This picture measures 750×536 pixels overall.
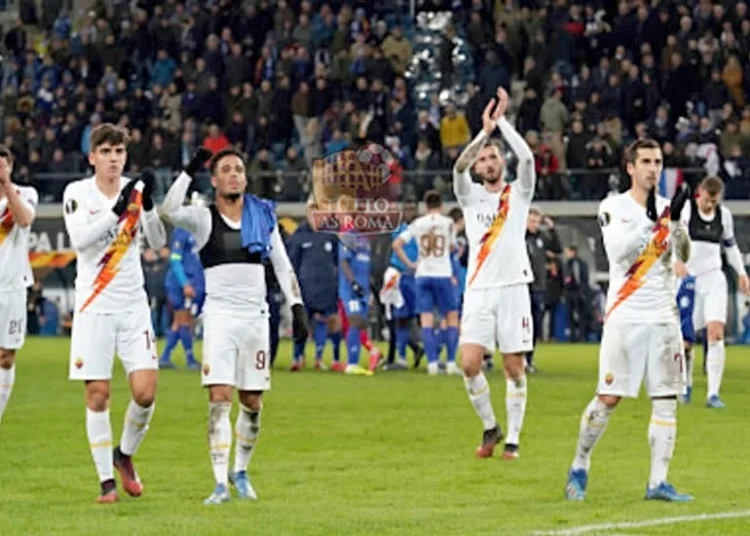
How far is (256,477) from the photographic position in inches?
608

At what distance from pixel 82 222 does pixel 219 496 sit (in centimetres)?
203

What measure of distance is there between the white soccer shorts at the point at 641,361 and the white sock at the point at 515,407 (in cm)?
327

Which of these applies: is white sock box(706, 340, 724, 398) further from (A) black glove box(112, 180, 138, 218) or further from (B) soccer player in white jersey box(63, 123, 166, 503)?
(A) black glove box(112, 180, 138, 218)

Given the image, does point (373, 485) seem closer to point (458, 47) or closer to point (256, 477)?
point (256, 477)

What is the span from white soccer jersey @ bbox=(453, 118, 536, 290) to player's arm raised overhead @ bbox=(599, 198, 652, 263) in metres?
3.50

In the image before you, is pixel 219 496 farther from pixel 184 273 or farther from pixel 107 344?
pixel 184 273

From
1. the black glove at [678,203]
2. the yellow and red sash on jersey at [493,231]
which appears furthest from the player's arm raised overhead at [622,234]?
the yellow and red sash on jersey at [493,231]

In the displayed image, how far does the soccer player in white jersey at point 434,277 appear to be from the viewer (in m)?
27.7

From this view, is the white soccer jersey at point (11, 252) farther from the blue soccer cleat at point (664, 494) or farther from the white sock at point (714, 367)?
the white sock at point (714, 367)

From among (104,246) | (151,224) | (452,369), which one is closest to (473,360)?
(151,224)

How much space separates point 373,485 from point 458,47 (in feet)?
91.3

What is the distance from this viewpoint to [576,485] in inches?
543

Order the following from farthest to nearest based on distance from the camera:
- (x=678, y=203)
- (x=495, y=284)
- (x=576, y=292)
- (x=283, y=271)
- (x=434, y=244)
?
(x=576, y=292) < (x=434, y=244) < (x=495, y=284) < (x=283, y=271) < (x=678, y=203)

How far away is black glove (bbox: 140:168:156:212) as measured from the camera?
533 inches
